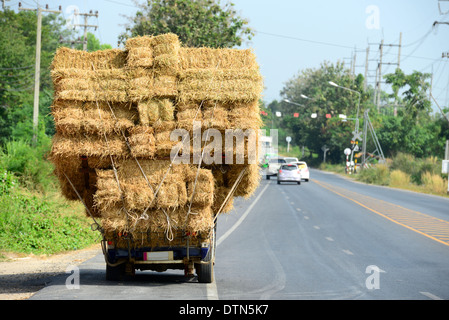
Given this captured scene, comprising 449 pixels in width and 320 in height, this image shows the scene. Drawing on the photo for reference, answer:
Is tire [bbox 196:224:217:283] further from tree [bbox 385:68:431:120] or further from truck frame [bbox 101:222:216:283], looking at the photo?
tree [bbox 385:68:431:120]

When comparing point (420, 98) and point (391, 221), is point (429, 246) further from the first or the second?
point (420, 98)

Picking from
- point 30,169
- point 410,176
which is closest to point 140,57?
point 30,169

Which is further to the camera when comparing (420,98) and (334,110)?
(334,110)

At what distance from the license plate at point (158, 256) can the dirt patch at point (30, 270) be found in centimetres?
181

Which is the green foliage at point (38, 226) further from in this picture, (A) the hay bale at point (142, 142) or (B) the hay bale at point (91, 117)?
(A) the hay bale at point (142, 142)

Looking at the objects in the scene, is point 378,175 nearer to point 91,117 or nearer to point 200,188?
point 200,188

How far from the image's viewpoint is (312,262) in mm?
15359

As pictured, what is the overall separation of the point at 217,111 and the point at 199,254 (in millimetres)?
2189

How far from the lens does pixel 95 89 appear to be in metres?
10.9

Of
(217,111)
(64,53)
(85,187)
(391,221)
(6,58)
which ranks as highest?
(6,58)

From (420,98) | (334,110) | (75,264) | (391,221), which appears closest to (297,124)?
(334,110)

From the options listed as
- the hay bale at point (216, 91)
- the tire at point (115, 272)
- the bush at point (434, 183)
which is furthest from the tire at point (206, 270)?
the bush at point (434, 183)

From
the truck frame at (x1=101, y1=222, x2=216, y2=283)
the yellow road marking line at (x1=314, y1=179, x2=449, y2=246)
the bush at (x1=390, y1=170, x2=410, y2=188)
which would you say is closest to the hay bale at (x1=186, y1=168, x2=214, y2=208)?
the truck frame at (x1=101, y1=222, x2=216, y2=283)
